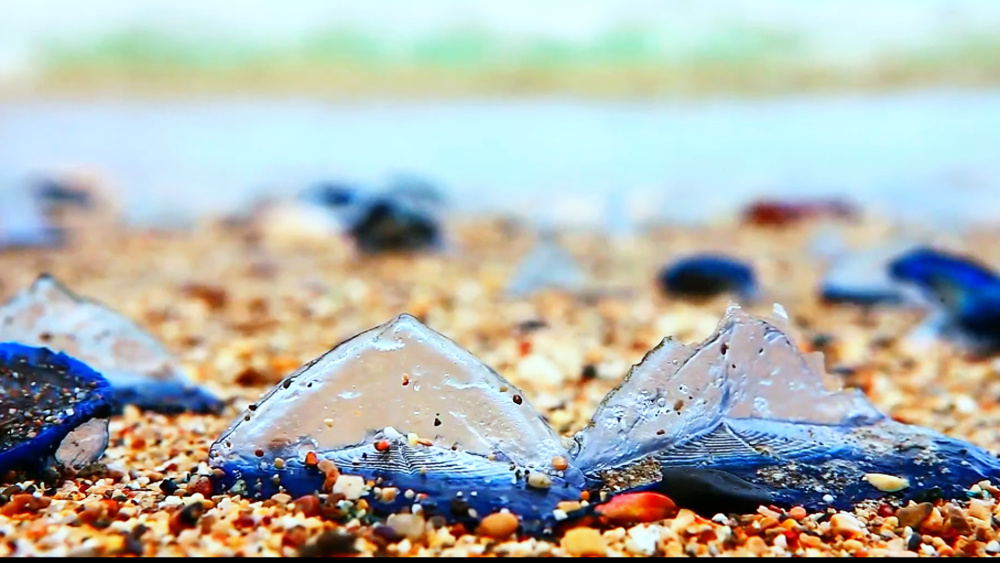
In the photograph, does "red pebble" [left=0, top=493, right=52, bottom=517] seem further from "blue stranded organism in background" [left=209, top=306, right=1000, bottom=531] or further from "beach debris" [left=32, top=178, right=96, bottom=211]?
"beach debris" [left=32, top=178, right=96, bottom=211]

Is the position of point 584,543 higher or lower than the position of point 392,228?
lower

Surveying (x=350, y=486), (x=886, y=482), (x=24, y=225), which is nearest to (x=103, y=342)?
(x=350, y=486)

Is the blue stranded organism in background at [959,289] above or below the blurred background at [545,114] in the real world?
below

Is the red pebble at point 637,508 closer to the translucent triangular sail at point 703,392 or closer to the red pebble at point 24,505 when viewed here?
the translucent triangular sail at point 703,392

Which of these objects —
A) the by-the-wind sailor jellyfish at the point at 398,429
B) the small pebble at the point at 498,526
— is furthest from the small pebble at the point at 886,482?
the small pebble at the point at 498,526

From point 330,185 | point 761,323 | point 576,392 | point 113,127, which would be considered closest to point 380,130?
point 113,127

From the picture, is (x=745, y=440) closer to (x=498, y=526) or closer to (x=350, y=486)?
(x=498, y=526)

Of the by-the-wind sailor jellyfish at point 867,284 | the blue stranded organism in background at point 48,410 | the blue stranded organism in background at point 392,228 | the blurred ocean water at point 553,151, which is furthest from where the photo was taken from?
the blurred ocean water at point 553,151
